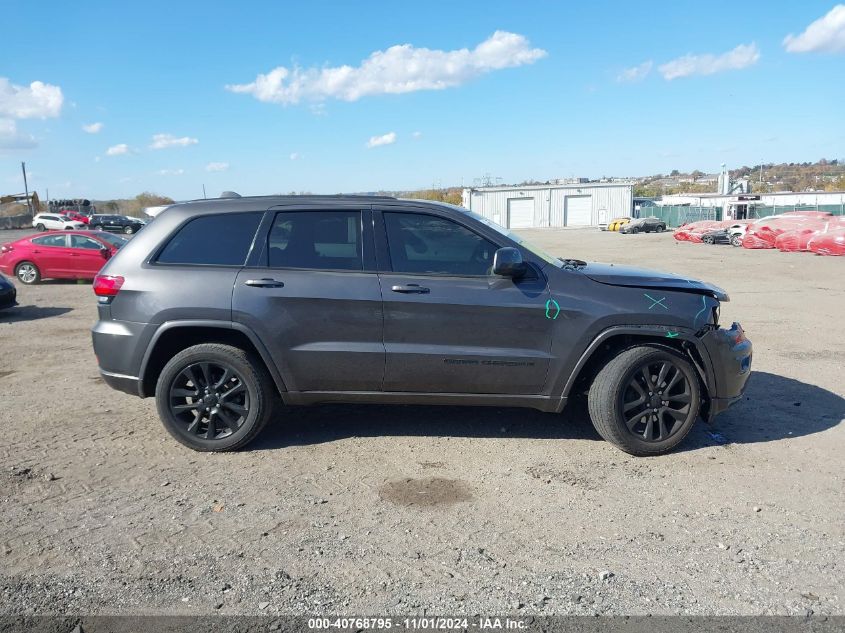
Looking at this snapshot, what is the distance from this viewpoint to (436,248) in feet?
15.8

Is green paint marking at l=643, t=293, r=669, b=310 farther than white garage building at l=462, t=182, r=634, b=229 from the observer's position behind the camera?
No

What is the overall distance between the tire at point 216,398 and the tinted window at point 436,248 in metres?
1.32

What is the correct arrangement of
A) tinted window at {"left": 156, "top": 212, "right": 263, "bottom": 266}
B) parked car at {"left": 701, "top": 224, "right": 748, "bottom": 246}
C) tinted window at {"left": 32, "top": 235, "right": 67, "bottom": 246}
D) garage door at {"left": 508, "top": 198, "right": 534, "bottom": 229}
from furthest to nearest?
garage door at {"left": 508, "top": 198, "right": 534, "bottom": 229} < parked car at {"left": 701, "top": 224, "right": 748, "bottom": 246} < tinted window at {"left": 32, "top": 235, "right": 67, "bottom": 246} < tinted window at {"left": 156, "top": 212, "right": 263, "bottom": 266}

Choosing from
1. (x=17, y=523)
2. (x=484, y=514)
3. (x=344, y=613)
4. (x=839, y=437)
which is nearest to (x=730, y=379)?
(x=839, y=437)

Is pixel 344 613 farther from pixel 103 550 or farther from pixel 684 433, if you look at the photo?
pixel 684 433

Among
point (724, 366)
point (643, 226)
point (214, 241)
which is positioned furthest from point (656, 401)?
point (643, 226)

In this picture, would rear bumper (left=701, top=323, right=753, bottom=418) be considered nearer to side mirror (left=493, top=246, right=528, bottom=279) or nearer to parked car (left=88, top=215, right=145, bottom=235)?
side mirror (left=493, top=246, right=528, bottom=279)

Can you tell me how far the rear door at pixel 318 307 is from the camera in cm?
469

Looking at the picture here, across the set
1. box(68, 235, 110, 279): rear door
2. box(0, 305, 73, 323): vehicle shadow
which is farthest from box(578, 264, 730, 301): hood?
box(68, 235, 110, 279): rear door

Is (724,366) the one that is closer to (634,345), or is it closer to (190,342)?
(634,345)

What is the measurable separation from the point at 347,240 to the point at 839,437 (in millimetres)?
4141

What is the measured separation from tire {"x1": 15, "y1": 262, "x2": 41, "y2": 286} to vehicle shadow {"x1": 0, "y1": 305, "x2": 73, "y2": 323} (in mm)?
4664

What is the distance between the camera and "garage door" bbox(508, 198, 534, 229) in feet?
255

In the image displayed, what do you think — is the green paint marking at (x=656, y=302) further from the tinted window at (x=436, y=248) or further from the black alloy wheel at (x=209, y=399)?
the black alloy wheel at (x=209, y=399)
